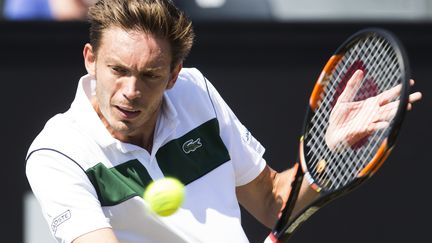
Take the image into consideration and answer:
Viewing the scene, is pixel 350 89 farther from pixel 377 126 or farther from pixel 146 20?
pixel 146 20

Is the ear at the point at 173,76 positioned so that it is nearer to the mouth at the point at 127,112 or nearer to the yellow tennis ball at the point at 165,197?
the mouth at the point at 127,112

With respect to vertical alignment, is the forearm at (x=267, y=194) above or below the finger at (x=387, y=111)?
below

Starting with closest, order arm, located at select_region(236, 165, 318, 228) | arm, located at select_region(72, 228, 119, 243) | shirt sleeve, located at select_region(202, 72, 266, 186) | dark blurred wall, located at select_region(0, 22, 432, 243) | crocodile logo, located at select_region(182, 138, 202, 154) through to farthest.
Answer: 1. arm, located at select_region(72, 228, 119, 243)
2. crocodile logo, located at select_region(182, 138, 202, 154)
3. shirt sleeve, located at select_region(202, 72, 266, 186)
4. arm, located at select_region(236, 165, 318, 228)
5. dark blurred wall, located at select_region(0, 22, 432, 243)

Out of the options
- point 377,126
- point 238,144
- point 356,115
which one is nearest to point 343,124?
point 356,115

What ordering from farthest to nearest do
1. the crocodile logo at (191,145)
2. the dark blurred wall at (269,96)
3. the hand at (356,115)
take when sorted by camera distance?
the dark blurred wall at (269,96) → the crocodile logo at (191,145) → the hand at (356,115)

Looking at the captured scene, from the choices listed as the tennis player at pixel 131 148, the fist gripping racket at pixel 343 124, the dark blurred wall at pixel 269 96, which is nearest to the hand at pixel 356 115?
the fist gripping racket at pixel 343 124

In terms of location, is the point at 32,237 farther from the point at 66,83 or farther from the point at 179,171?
the point at 179,171

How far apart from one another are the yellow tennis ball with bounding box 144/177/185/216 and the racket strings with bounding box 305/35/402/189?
1.72 feet

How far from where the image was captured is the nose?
130 inches

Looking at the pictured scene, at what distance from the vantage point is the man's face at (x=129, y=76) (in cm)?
331

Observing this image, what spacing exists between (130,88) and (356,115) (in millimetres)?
731

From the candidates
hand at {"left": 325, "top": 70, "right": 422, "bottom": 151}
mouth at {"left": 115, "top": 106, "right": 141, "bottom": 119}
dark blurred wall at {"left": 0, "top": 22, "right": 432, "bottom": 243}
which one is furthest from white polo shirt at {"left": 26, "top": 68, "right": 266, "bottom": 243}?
dark blurred wall at {"left": 0, "top": 22, "right": 432, "bottom": 243}

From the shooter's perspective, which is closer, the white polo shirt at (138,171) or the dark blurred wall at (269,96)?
the white polo shirt at (138,171)

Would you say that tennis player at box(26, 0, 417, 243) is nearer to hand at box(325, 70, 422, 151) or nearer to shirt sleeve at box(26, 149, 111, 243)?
shirt sleeve at box(26, 149, 111, 243)
